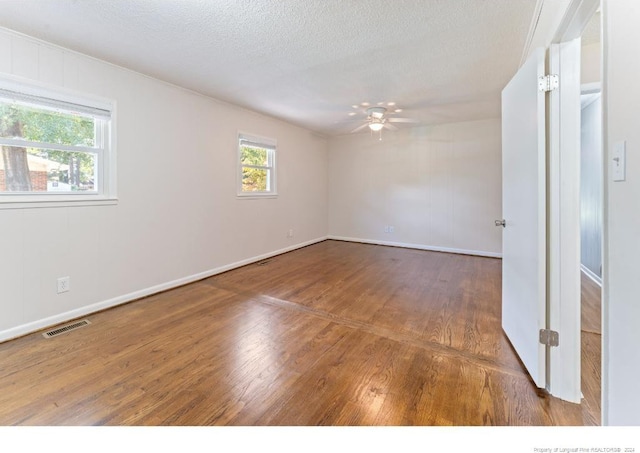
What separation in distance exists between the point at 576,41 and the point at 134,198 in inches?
144

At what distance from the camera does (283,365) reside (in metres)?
1.82

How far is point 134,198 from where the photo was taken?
9.61ft

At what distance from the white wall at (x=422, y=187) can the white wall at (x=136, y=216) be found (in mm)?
2173

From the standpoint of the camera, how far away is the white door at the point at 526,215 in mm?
1542

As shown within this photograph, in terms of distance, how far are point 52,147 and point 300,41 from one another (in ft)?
7.55

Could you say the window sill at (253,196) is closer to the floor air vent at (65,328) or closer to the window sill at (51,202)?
the window sill at (51,202)

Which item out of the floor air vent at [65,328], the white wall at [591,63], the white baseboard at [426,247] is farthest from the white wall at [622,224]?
the white baseboard at [426,247]

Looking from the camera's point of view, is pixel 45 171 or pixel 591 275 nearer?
pixel 45 171

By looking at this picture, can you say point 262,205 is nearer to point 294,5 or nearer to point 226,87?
point 226,87

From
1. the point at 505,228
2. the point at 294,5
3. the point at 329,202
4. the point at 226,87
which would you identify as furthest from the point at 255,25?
the point at 329,202

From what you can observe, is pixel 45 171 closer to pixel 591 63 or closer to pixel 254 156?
pixel 254 156

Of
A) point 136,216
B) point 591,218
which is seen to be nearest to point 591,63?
point 591,218

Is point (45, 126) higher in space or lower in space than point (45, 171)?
higher
